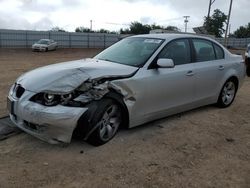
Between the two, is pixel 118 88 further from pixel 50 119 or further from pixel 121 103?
pixel 50 119

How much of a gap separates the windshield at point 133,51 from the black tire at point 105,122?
84cm

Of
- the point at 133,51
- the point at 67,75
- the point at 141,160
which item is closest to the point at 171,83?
the point at 133,51

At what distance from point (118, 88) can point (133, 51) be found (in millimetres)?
1107

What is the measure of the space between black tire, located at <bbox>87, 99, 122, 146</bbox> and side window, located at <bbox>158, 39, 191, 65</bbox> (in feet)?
3.99

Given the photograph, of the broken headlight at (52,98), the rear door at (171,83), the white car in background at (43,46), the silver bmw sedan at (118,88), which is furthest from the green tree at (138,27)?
the broken headlight at (52,98)

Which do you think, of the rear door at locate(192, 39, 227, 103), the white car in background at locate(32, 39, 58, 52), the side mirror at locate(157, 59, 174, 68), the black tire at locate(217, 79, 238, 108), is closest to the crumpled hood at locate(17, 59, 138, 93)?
the side mirror at locate(157, 59, 174, 68)

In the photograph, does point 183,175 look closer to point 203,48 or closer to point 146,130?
point 146,130

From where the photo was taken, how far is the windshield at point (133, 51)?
4.95 m

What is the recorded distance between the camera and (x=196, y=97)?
5.71 m

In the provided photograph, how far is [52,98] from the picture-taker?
399 cm

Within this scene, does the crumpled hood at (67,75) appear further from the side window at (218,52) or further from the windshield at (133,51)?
the side window at (218,52)

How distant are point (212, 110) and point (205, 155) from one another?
2.31 metres

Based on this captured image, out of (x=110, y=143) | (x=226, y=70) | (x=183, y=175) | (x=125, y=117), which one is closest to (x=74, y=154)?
(x=110, y=143)

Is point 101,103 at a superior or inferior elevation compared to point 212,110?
superior
